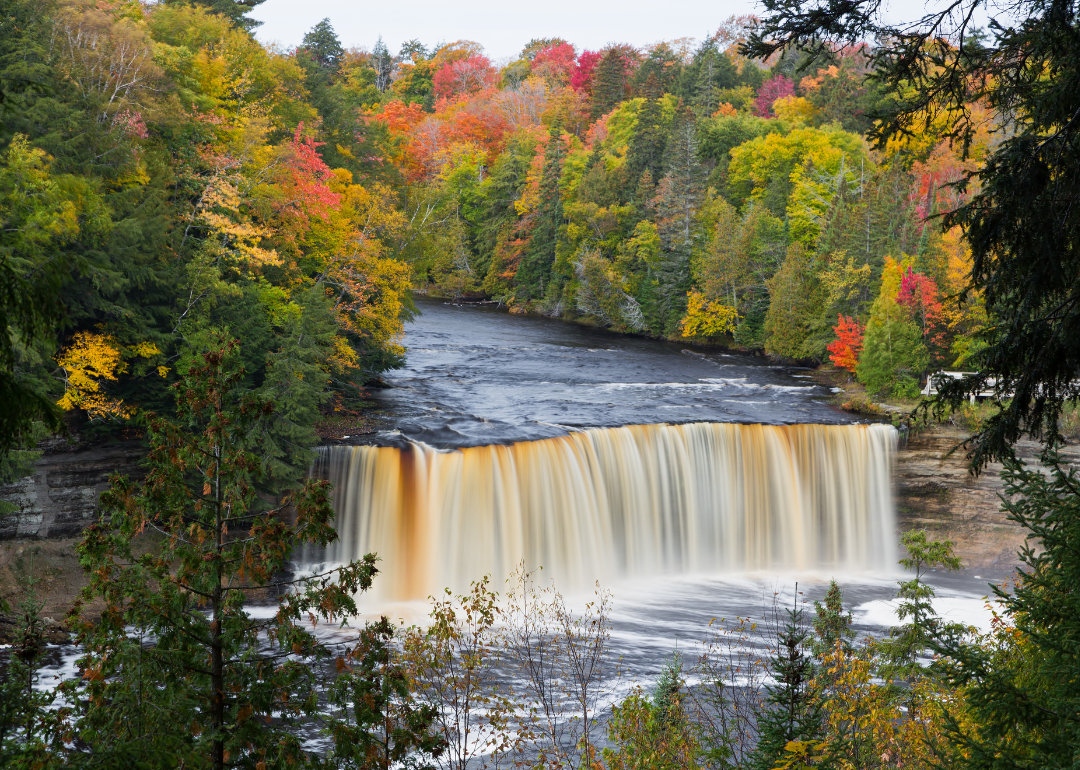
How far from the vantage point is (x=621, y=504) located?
23891mm

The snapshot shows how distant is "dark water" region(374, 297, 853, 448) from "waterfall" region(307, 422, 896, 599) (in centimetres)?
118

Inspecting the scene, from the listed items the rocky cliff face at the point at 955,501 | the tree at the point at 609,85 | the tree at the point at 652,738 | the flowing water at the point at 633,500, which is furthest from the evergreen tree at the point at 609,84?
the tree at the point at 652,738

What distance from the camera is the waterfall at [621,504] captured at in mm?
21891

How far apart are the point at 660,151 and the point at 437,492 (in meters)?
38.8

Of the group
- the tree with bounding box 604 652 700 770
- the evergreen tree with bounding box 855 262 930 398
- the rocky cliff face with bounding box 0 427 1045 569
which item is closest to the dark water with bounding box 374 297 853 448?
the evergreen tree with bounding box 855 262 930 398

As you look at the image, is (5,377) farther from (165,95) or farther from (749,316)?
(749,316)

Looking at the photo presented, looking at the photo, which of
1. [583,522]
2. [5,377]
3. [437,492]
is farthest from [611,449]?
[5,377]

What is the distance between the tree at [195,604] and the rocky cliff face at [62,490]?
1347cm

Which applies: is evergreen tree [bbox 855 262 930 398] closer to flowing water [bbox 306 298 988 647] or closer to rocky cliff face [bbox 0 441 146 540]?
flowing water [bbox 306 298 988 647]

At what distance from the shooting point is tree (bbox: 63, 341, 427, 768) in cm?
609

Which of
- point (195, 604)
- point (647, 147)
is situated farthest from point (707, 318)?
point (195, 604)

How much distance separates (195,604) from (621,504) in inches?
688

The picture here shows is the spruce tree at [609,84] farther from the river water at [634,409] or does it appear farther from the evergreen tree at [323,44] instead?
the river water at [634,409]

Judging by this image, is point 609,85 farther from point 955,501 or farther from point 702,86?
point 955,501
